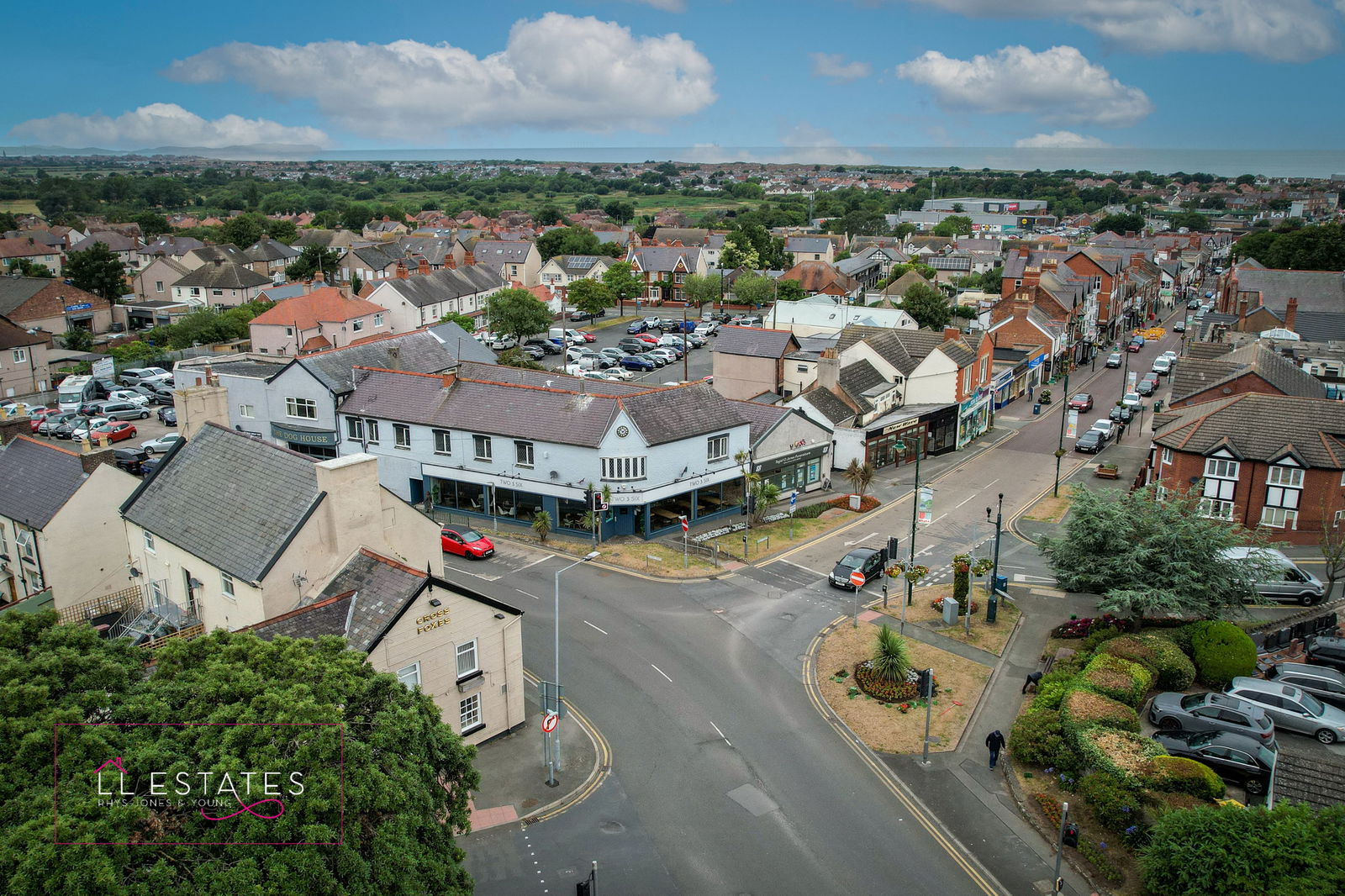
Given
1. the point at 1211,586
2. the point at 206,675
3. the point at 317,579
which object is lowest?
the point at 1211,586

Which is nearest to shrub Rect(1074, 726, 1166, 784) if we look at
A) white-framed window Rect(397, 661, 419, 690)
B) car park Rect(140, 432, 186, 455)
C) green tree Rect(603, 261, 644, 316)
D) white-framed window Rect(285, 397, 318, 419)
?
white-framed window Rect(397, 661, 419, 690)

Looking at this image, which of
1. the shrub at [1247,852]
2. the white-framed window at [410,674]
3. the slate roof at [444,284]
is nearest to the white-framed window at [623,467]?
the white-framed window at [410,674]

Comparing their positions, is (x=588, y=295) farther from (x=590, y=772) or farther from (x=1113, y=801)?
(x=1113, y=801)

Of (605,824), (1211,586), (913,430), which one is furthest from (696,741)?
(913,430)

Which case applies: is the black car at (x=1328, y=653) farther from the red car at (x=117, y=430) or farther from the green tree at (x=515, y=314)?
the green tree at (x=515, y=314)

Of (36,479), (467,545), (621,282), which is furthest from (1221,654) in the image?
(621,282)

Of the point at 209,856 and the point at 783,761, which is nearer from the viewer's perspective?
the point at 209,856

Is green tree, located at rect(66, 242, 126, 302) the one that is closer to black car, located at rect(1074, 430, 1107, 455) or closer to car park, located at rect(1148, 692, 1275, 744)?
black car, located at rect(1074, 430, 1107, 455)

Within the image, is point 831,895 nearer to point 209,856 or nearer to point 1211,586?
point 209,856
